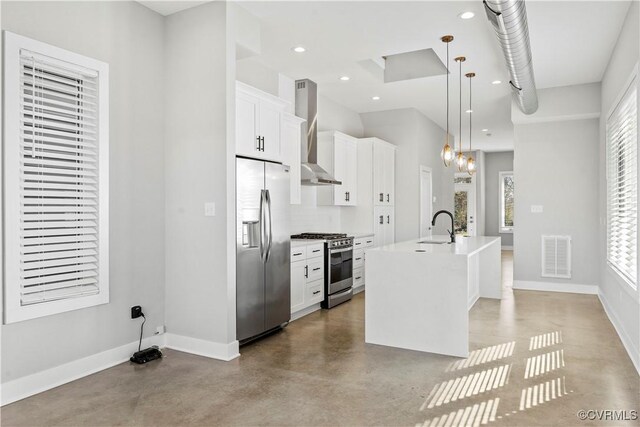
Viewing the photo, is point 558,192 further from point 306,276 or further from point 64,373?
point 64,373

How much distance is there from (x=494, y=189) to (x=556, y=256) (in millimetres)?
7358

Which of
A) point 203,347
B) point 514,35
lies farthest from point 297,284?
point 514,35

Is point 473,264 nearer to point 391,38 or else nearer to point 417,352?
point 417,352

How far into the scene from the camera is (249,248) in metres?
A: 3.88

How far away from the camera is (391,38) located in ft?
14.9

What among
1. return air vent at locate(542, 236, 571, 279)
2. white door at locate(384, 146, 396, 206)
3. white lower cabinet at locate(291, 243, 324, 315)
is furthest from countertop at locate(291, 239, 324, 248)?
return air vent at locate(542, 236, 571, 279)

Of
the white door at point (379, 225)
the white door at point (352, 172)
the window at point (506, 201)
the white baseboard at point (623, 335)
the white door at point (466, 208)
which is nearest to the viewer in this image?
the white baseboard at point (623, 335)

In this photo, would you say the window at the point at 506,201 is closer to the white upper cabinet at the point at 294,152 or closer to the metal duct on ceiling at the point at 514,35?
the metal duct on ceiling at the point at 514,35

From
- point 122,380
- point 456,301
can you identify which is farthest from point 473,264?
point 122,380

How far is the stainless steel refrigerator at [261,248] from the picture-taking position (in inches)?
149

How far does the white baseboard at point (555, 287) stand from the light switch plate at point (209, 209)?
17.2 feet

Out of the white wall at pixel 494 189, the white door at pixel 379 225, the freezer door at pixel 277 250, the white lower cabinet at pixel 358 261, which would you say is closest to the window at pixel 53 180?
the freezer door at pixel 277 250

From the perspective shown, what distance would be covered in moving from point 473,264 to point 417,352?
7.41 feet

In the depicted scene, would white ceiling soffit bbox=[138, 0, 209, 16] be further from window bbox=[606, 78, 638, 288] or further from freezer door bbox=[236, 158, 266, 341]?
window bbox=[606, 78, 638, 288]
